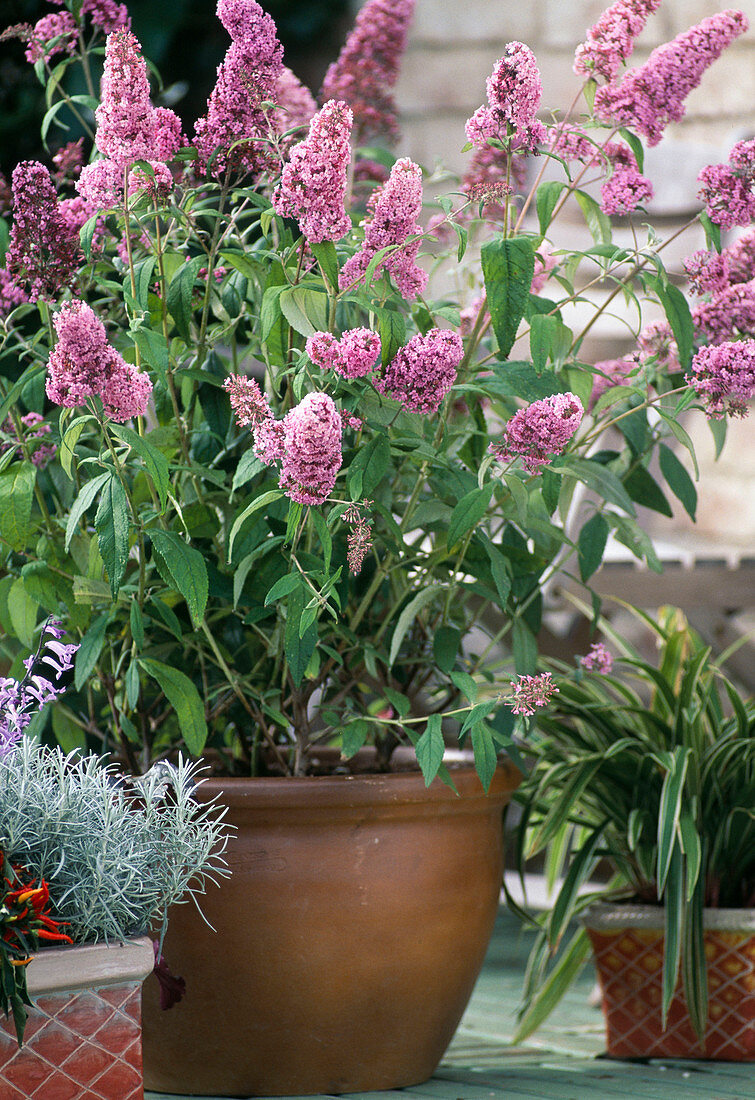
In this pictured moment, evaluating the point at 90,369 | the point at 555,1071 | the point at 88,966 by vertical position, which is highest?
the point at 90,369

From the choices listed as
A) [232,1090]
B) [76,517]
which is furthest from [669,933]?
[76,517]

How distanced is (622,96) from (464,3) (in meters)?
2.32

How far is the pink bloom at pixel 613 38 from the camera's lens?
1123 mm

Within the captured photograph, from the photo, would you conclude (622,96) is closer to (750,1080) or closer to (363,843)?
(363,843)

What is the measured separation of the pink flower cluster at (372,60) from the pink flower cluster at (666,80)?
1.10ft

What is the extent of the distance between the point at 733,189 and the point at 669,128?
2.12 meters

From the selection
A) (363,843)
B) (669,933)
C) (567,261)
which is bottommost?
(669,933)

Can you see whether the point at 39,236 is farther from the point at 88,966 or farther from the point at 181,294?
the point at 88,966

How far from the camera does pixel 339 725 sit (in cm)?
124

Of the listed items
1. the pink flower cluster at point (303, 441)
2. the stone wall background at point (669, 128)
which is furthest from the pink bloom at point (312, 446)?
the stone wall background at point (669, 128)

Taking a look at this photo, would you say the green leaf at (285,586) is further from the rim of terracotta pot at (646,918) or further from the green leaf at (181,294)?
the rim of terracotta pot at (646,918)

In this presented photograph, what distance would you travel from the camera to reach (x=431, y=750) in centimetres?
110

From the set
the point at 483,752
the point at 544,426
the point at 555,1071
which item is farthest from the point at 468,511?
the point at 555,1071

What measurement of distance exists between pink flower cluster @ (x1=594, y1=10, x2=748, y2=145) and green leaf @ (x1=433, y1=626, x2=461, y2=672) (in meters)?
0.52
